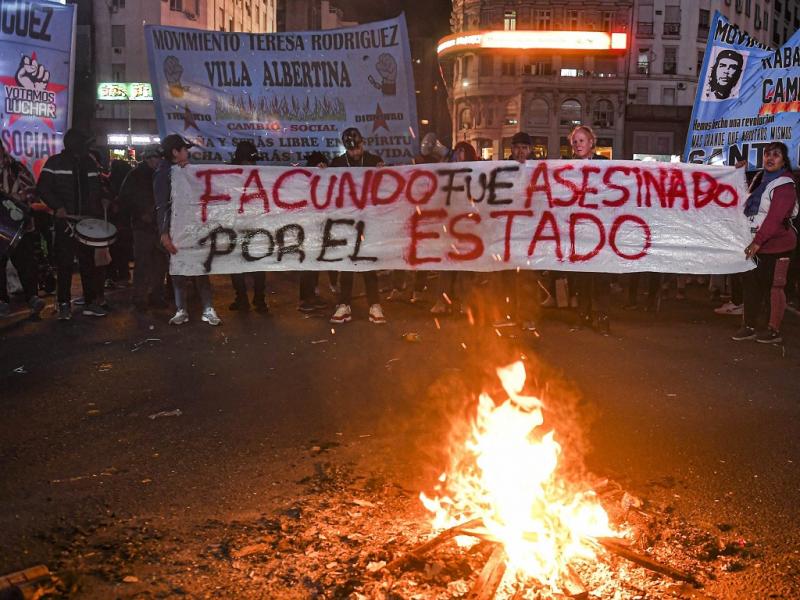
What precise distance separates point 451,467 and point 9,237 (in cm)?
699

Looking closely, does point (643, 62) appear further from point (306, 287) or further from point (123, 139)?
point (306, 287)

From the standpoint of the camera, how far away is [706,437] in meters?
5.15

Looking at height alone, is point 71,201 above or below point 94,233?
above

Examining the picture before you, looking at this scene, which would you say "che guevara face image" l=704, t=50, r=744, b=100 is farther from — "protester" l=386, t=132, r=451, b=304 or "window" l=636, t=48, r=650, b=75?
"window" l=636, t=48, r=650, b=75

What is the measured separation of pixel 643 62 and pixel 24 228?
6892cm

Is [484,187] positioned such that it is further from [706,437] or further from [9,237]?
[9,237]

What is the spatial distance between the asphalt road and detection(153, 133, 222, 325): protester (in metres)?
0.19

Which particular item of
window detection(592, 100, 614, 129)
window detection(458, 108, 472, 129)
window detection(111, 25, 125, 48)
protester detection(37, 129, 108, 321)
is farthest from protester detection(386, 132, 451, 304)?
window detection(458, 108, 472, 129)

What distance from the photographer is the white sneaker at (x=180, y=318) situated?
888 cm

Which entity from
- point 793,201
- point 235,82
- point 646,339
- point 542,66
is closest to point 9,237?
point 235,82

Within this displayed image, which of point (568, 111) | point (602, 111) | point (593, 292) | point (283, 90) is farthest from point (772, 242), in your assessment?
point (602, 111)

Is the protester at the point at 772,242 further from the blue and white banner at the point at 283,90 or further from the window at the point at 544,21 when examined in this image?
the window at the point at 544,21

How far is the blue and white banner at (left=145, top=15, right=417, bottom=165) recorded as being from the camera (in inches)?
402

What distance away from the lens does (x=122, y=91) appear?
48781 millimetres
